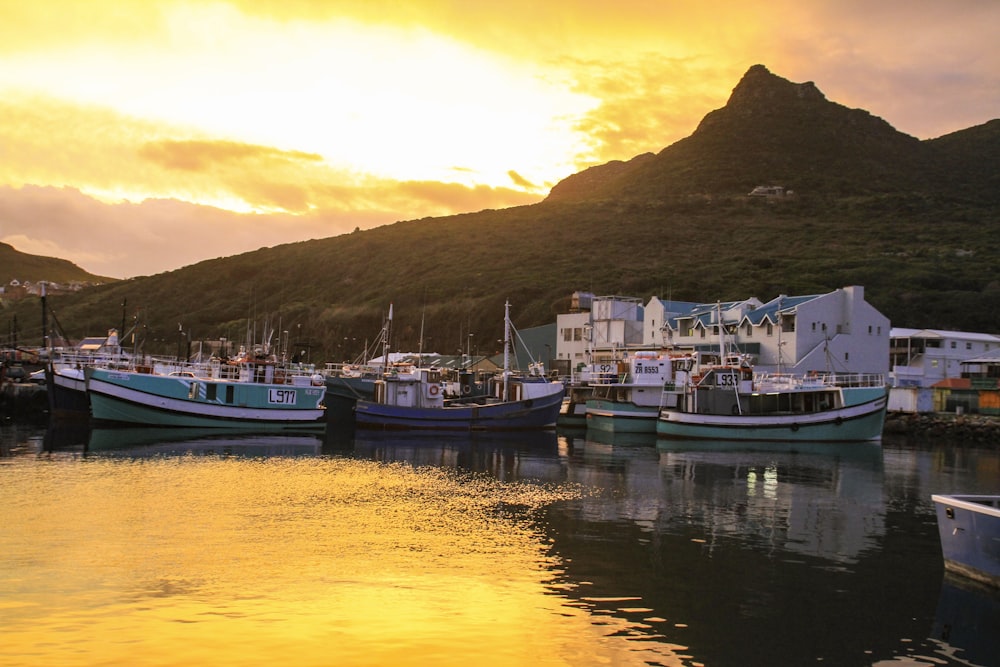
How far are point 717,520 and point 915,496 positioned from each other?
11.6 m

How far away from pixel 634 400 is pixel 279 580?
54.5 metres

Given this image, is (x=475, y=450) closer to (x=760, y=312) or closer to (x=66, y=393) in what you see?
(x=66, y=393)

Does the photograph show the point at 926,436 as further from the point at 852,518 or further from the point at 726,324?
the point at 852,518

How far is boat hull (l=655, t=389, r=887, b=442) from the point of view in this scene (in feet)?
198

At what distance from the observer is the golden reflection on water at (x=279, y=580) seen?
50.5ft

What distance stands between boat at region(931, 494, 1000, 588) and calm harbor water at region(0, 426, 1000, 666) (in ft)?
1.88

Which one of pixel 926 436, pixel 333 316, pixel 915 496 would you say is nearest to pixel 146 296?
pixel 333 316

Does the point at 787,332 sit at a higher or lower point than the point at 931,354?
higher

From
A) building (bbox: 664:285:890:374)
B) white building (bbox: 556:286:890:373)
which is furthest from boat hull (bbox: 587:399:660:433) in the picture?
building (bbox: 664:285:890:374)

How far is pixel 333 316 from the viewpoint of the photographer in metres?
145

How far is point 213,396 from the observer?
6000 cm

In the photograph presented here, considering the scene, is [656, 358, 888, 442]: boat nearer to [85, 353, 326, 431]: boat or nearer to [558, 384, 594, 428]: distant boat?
[558, 384, 594, 428]: distant boat

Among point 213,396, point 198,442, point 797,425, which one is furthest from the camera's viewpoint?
point 797,425

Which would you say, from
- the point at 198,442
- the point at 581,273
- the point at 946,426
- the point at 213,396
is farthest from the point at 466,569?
the point at 581,273
